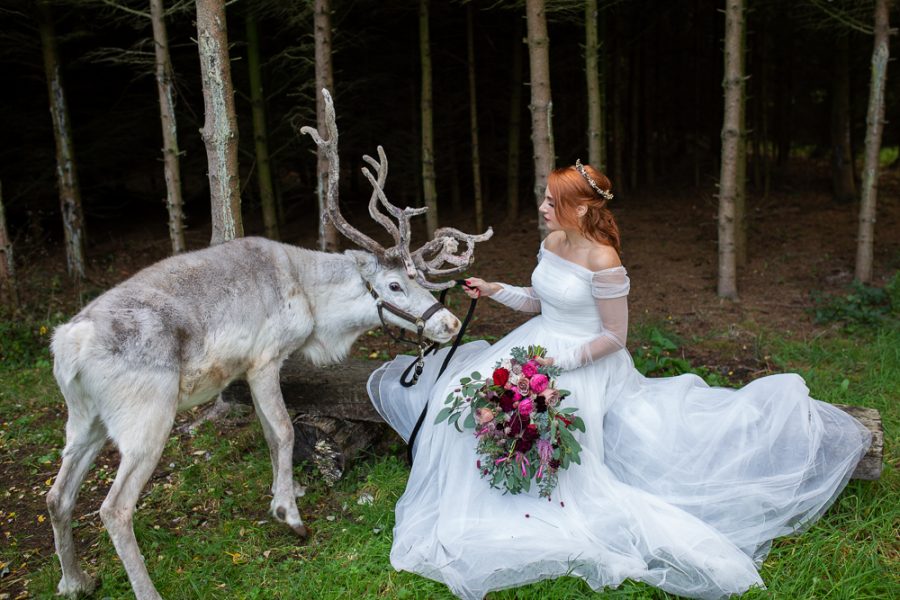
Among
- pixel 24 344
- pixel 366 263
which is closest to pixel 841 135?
pixel 366 263

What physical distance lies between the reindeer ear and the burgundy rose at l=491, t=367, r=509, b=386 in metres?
1.26

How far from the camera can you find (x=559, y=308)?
13.6ft

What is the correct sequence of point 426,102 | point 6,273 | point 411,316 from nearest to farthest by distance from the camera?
point 411,316, point 6,273, point 426,102

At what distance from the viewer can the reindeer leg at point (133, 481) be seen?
346cm

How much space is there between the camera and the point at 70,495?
12.4 feet

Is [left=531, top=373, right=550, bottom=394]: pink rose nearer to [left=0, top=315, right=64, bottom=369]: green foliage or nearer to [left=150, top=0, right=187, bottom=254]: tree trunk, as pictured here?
[left=150, top=0, right=187, bottom=254]: tree trunk

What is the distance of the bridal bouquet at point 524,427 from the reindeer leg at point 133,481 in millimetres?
1702

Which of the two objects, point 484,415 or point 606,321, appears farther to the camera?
point 606,321

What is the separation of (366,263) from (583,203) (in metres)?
1.50

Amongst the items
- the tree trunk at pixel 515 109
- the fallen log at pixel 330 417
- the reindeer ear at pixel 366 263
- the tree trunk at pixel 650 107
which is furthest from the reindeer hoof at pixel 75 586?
the tree trunk at pixel 650 107

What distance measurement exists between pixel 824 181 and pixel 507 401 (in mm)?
13857

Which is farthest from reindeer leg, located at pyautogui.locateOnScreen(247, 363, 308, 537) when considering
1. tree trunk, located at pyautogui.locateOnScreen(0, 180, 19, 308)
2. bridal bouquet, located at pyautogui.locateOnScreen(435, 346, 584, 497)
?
tree trunk, located at pyautogui.locateOnScreen(0, 180, 19, 308)

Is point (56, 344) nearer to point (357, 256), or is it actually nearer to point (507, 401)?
point (357, 256)

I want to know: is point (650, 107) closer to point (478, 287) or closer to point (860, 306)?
point (860, 306)
